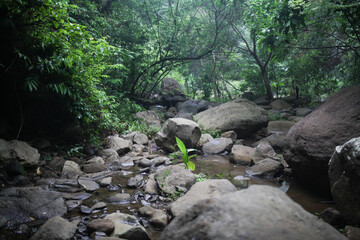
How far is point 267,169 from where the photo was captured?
4762mm

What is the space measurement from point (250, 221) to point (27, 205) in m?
3.09

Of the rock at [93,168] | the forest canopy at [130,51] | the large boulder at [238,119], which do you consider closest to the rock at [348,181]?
the forest canopy at [130,51]

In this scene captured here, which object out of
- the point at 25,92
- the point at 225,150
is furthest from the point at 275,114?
the point at 25,92

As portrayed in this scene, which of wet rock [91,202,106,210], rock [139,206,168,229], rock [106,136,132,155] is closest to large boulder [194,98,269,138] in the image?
rock [106,136,132,155]

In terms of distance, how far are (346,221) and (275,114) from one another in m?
7.85

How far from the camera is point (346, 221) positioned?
8.66ft

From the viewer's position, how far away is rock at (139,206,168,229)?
2.82 m

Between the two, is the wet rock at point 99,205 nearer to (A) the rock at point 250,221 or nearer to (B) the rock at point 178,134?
(A) the rock at point 250,221

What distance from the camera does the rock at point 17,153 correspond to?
149 inches

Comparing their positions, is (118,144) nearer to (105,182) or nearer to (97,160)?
(97,160)

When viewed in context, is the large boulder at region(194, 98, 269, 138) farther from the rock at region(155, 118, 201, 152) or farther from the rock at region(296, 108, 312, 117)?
the rock at region(296, 108, 312, 117)

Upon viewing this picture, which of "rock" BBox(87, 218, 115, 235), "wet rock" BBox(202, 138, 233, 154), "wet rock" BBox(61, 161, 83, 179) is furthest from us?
"wet rock" BBox(202, 138, 233, 154)

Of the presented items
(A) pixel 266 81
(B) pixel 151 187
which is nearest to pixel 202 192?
(B) pixel 151 187

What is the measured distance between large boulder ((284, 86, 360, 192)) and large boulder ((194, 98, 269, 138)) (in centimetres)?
351
